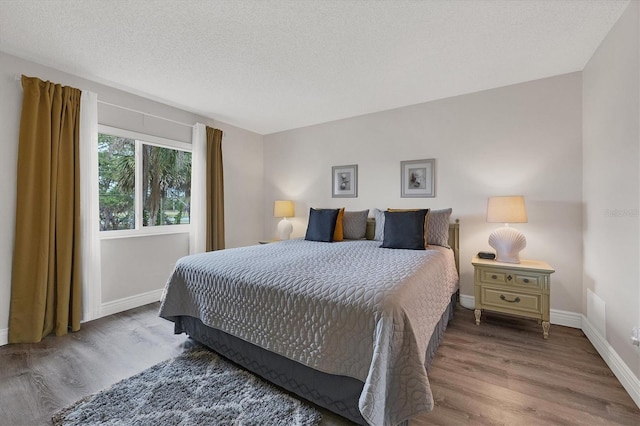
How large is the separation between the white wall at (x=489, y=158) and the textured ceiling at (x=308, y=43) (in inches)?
8.9

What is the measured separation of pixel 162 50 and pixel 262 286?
6.80ft

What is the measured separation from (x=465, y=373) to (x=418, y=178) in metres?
2.14

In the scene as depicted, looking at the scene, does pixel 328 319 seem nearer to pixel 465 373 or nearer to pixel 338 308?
pixel 338 308

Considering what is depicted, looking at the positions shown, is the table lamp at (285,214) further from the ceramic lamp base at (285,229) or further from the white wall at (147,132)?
the white wall at (147,132)

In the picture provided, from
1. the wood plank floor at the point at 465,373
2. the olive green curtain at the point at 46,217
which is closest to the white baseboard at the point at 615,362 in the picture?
the wood plank floor at the point at 465,373

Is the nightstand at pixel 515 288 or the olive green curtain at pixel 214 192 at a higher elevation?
the olive green curtain at pixel 214 192

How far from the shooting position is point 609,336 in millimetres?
1960

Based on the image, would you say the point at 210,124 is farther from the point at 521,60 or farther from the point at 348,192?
the point at 521,60

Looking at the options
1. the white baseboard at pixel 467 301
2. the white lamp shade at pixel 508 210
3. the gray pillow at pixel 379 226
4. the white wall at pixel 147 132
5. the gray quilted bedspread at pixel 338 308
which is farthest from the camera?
the gray pillow at pixel 379 226

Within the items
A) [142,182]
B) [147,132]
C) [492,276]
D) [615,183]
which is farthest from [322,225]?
[615,183]

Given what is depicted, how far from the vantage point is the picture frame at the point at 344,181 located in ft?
12.6

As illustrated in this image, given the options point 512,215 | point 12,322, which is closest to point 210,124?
point 12,322

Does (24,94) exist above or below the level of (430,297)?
above

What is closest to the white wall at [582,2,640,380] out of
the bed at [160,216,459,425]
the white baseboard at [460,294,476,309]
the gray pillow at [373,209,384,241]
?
the white baseboard at [460,294,476,309]
